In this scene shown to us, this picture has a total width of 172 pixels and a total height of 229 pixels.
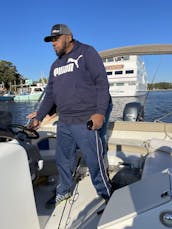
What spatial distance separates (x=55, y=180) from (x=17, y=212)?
162cm

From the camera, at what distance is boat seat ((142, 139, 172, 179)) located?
7.66 ft

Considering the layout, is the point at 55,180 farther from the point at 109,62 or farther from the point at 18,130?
the point at 109,62

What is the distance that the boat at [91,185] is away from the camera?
1443mm

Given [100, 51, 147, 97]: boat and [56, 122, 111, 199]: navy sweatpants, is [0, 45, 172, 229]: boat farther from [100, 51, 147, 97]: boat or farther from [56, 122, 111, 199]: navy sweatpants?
[100, 51, 147, 97]: boat

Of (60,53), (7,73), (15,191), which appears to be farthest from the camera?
(7,73)

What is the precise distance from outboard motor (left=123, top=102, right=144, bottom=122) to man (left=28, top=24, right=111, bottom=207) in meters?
2.62

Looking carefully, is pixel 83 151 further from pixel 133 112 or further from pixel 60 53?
pixel 133 112

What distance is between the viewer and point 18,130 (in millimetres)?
2602

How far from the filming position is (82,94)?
2.32m

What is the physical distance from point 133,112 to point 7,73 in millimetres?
62734

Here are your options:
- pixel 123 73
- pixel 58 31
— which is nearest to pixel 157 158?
pixel 58 31

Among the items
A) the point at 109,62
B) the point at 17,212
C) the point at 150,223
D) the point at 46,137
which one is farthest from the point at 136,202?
the point at 109,62

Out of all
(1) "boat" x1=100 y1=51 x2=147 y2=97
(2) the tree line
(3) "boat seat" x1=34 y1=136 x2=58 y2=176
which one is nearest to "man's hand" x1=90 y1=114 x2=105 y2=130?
(3) "boat seat" x1=34 y1=136 x2=58 y2=176

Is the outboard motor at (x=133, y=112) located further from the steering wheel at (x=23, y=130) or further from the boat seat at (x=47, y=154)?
the steering wheel at (x=23, y=130)
